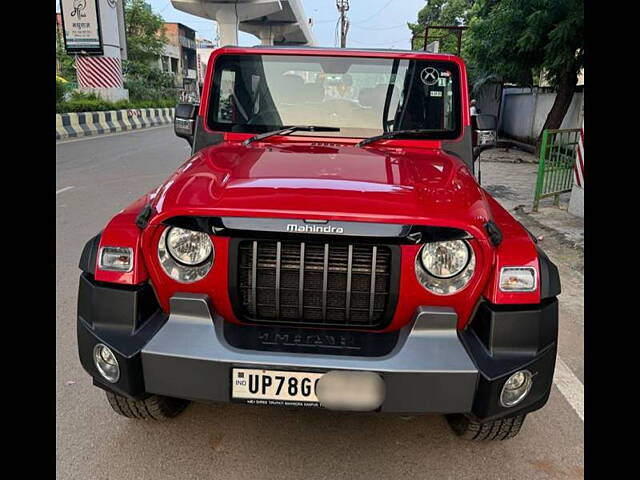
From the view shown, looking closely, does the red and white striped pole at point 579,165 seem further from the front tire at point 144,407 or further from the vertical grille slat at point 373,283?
the front tire at point 144,407

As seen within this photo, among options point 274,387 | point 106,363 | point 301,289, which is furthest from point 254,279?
point 106,363

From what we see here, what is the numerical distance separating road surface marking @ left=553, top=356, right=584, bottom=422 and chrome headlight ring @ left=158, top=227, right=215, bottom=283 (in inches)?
85.2

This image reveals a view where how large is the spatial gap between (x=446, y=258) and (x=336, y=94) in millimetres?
1678

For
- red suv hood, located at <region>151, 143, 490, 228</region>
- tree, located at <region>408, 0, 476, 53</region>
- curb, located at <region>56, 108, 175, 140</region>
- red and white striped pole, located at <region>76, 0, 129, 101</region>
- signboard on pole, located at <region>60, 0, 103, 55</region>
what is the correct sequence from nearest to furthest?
red suv hood, located at <region>151, 143, 490, 228</region> → curb, located at <region>56, 108, 175, 140</region> → signboard on pole, located at <region>60, 0, 103, 55</region> → red and white striped pole, located at <region>76, 0, 129, 101</region> → tree, located at <region>408, 0, 476, 53</region>

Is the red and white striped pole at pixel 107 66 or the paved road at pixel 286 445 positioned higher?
the red and white striped pole at pixel 107 66

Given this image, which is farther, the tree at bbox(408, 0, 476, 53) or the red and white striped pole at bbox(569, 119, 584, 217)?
the tree at bbox(408, 0, 476, 53)

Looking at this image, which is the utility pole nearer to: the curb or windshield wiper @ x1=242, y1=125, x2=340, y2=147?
the curb

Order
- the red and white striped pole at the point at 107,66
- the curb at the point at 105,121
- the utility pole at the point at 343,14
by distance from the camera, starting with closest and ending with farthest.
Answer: the curb at the point at 105,121 → the red and white striped pole at the point at 107,66 → the utility pole at the point at 343,14

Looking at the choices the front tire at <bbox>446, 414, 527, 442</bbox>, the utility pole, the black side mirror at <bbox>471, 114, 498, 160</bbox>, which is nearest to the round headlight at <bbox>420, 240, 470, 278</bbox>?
the front tire at <bbox>446, 414, 527, 442</bbox>

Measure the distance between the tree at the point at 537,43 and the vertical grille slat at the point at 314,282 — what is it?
10417mm

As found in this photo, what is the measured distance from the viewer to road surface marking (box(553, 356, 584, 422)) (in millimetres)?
2934

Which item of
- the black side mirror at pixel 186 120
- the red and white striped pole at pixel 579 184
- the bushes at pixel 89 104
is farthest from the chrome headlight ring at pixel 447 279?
the bushes at pixel 89 104

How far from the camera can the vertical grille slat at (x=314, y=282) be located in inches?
84.6

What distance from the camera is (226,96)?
3.46 meters
